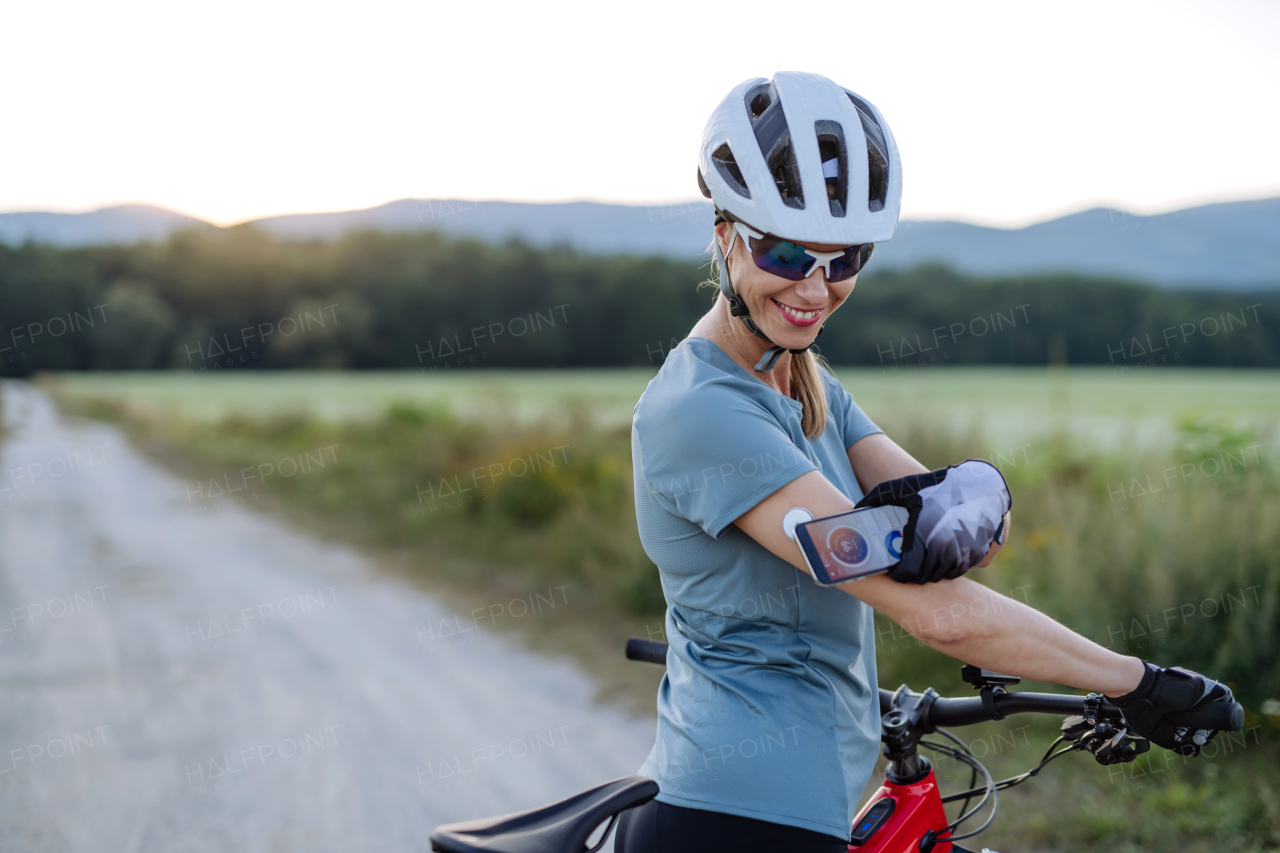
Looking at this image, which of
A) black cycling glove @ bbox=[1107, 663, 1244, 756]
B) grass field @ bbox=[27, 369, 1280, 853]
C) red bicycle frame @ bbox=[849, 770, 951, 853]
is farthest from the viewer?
grass field @ bbox=[27, 369, 1280, 853]

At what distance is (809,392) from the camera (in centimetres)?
168

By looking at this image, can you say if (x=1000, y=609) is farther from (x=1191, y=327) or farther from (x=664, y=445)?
(x=1191, y=327)

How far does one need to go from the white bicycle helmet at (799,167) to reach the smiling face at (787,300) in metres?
0.02

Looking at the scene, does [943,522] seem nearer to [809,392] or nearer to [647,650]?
[809,392]

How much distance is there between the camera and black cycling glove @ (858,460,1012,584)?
120 centimetres

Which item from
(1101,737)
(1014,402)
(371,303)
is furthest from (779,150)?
(371,303)

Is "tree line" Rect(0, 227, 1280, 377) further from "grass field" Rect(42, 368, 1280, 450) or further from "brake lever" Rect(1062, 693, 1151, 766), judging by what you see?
"brake lever" Rect(1062, 693, 1151, 766)

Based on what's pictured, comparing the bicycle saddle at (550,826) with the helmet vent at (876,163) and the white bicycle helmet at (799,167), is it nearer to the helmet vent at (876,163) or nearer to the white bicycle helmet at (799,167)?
the white bicycle helmet at (799,167)

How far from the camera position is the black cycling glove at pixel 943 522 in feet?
3.95

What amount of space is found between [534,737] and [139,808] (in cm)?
193

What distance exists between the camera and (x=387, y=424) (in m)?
15.8

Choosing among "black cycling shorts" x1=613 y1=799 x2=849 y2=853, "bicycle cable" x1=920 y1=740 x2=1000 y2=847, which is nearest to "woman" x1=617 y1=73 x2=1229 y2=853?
"black cycling shorts" x1=613 y1=799 x2=849 y2=853

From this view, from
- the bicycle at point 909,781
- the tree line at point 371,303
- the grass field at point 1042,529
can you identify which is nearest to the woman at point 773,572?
the bicycle at point 909,781

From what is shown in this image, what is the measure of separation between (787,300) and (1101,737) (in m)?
1.06
